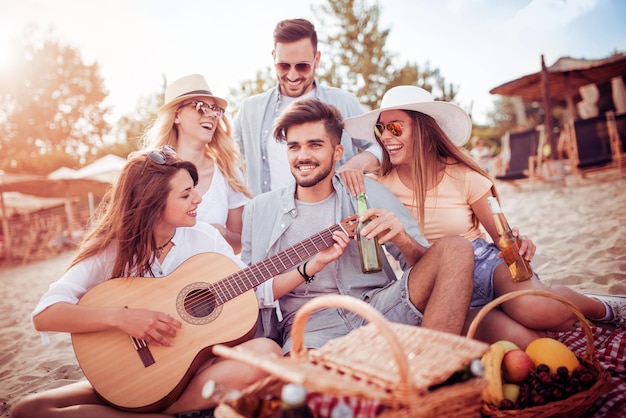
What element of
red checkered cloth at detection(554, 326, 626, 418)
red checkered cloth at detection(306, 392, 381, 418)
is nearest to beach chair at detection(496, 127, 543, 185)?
red checkered cloth at detection(554, 326, 626, 418)

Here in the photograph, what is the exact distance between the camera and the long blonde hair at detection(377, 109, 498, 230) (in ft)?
10.6

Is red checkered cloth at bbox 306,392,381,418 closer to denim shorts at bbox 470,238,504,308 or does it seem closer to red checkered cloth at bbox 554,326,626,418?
red checkered cloth at bbox 554,326,626,418

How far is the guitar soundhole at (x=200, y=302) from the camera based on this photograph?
265 cm

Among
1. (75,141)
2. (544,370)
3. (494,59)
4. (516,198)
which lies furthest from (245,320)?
(75,141)

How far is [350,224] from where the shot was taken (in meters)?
2.73

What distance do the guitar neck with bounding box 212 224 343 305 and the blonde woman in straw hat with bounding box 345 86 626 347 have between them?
0.82m

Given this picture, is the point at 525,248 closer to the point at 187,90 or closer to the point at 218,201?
the point at 218,201

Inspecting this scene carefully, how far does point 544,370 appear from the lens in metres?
2.12

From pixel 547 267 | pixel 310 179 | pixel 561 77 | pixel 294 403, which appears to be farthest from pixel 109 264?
pixel 561 77

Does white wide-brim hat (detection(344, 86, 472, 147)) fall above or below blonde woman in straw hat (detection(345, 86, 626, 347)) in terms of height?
above

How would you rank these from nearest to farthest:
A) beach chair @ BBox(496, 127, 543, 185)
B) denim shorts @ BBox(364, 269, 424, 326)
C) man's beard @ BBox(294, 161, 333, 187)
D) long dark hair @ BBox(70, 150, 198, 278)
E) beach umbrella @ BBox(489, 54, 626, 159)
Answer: denim shorts @ BBox(364, 269, 424, 326)
long dark hair @ BBox(70, 150, 198, 278)
man's beard @ BBox(294, 161, 333, 187)
beach umbrella @ BBox(489, 54, 626, 159)
beach chair @ BBox(496, 127, 543, 185)

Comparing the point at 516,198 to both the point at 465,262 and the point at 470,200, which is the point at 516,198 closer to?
the point at 470,200

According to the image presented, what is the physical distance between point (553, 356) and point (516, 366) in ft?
0.66

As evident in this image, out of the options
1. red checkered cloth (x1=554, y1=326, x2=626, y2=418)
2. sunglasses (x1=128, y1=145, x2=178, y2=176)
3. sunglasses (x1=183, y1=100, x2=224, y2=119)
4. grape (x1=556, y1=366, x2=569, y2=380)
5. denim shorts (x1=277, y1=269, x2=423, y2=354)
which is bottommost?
red checkered cloth (x1=554, y1=326, x2=626, y2=418)
